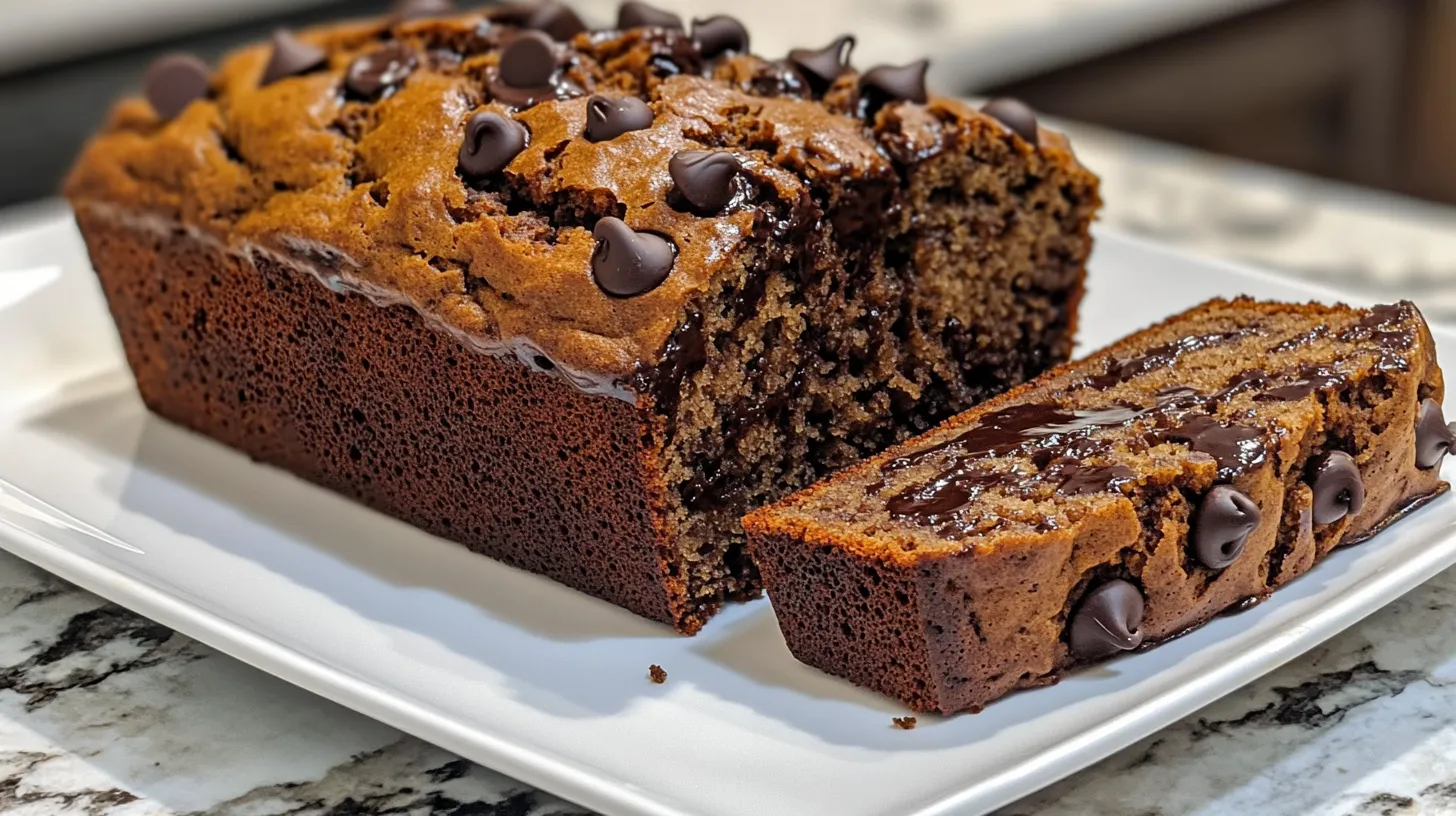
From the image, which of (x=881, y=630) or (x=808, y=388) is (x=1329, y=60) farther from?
(x=881, y=630)

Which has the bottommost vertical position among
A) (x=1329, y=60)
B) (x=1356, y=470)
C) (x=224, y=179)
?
(x=1329, y=60)

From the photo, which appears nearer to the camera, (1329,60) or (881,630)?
(881,630)

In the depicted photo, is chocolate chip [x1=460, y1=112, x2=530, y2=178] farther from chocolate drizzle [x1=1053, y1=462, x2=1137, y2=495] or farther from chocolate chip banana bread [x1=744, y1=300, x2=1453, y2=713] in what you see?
chocolate drizzle [x1=1053, y1=462, x2=1137, y2=495]

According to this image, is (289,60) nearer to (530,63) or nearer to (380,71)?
(380,71)

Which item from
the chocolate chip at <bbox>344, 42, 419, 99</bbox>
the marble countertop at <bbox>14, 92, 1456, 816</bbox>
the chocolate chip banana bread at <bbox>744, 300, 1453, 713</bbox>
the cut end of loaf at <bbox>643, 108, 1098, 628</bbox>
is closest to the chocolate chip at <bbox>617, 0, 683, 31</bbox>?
the chocolate chip at <bbox>344, 42, 419, 99</bbox>

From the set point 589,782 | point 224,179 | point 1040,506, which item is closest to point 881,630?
point 1040,506

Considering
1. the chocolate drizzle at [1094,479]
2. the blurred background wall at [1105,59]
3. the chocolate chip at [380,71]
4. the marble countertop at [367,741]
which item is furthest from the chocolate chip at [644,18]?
the blurred background wall at [1105,59]

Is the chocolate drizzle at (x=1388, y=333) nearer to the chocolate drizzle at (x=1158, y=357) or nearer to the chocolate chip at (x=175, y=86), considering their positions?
the chocolate drizzle at (x=1158, y=357)
